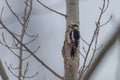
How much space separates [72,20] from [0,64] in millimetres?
610

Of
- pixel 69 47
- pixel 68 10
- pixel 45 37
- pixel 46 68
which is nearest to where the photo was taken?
pixel 45 37

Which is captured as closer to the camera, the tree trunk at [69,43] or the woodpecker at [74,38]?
the tree trunk at [69,43]

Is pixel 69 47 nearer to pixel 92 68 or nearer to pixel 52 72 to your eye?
pixel 52 72

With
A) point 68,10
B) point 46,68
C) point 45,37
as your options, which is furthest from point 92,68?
point 68,10

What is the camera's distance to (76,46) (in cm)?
181

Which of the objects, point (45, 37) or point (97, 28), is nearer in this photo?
point (45, 37)

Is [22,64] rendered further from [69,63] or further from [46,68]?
[46,68]

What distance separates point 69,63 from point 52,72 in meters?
0.23

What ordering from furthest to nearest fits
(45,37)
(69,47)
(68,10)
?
(69,47)
(68,10)
(45,37)

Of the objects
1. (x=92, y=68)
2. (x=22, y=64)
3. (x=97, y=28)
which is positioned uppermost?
(x=92, y=68)

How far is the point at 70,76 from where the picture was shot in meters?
1.58

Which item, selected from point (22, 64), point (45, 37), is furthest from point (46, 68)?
point (22, 64)

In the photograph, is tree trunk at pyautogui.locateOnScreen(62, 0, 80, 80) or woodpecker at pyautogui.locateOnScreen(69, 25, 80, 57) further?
woodpecker at pyautogui.locateOnScreen(69, 25, 80, 57)

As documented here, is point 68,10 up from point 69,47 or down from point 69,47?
up
